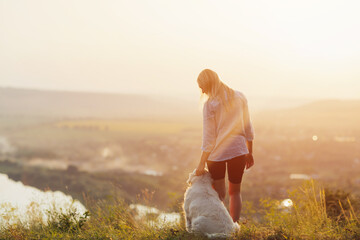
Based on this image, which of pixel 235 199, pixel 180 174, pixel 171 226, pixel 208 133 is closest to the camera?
pixel 208 133

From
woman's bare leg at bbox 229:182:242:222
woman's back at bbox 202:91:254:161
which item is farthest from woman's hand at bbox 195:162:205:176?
woman's bare leg at bbox 229:182:242:222

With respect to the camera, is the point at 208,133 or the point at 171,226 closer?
the point at 208,133

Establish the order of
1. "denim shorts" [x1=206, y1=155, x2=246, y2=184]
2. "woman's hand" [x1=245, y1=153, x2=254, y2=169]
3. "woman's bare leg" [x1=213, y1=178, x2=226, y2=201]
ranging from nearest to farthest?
"denim shorts" [x1=206, y1=155, x2=246, y2=184]
"woman's bare leg" [x1=213, y1=178, x2=226, y2=201]
"woman's hand" [x1=245, y1=153, x2=254, y2=169]

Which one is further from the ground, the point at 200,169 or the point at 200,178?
the point at 200,169

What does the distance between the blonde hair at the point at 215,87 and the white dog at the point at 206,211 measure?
0.89 metres

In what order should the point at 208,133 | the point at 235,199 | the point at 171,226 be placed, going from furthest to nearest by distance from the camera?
the point at 171,226 → the point at 235,199 → the point at 208,133

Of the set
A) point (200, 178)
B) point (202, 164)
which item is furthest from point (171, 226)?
point (202, 164)

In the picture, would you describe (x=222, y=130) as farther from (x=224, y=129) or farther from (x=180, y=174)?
(x=180, y=174)

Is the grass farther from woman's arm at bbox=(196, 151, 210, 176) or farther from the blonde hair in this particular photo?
the blonde hair

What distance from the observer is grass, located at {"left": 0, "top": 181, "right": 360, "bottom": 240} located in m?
3.57

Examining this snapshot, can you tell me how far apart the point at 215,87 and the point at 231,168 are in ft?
3.14

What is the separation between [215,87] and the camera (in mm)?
3502

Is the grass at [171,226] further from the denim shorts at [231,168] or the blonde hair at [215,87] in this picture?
the blonde hair at [215,87]

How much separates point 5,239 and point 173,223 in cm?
228
